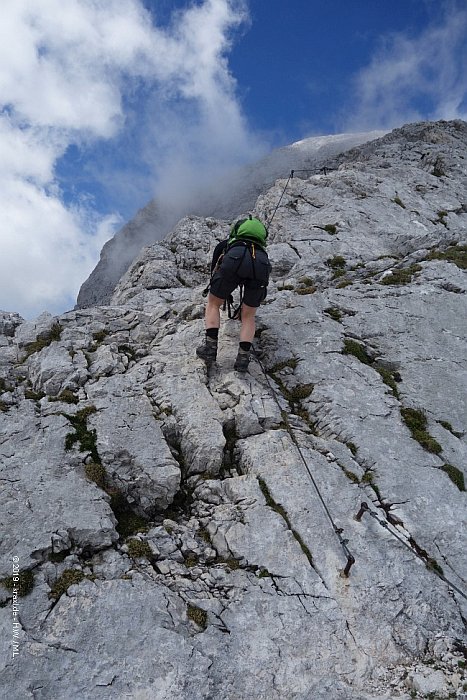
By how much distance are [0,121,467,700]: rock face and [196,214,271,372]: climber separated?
29.7 inches

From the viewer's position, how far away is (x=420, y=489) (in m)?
9.53

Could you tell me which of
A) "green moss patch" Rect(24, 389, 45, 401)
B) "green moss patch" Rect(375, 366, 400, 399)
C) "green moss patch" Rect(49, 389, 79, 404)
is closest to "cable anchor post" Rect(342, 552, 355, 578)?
"green moss patch" Rect(375, 366, 400, 399)

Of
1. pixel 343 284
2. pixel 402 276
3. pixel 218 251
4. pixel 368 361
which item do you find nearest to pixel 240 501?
pixel 368 361

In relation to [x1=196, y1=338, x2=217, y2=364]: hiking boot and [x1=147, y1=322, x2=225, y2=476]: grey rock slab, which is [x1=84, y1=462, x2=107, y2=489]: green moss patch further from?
[x1=196, y1=338, x2=217, y2=364]: hiking boot

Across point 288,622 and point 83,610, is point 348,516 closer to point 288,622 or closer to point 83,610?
point 288,622

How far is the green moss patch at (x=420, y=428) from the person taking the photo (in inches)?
419

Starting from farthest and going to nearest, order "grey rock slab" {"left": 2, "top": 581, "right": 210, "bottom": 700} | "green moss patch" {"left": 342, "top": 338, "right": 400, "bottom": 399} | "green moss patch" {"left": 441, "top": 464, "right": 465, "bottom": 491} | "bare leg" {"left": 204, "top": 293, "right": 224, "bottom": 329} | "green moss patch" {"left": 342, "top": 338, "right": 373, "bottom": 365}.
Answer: "green moss patch" {"left": 342, "top": 338, "right": 373, "bottom": 365} → "green moss patch" {"left": 342, "top": 338, "right": 400, "bottom": 399} → "bare leg" {"left": 204, "top": 293, "right": 224, "bottom": 329} → "green moss patch" {"left": 441, "top": 464, "right": 465, "bottom": 491} → "grey rock slab" {"left": 2, "top": 581, "right": 210, "bottom": 700}

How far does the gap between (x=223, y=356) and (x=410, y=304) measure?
761 cm

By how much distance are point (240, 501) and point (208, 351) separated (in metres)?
4.68

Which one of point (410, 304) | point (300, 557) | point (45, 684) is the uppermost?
point (410, 304)

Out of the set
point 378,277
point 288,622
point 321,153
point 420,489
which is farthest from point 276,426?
point 321,153

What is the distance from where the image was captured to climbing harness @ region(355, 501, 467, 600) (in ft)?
25.7

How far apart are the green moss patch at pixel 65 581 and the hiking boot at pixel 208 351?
21.0 ft

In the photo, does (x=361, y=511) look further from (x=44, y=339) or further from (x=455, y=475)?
(x=44, y=339)
